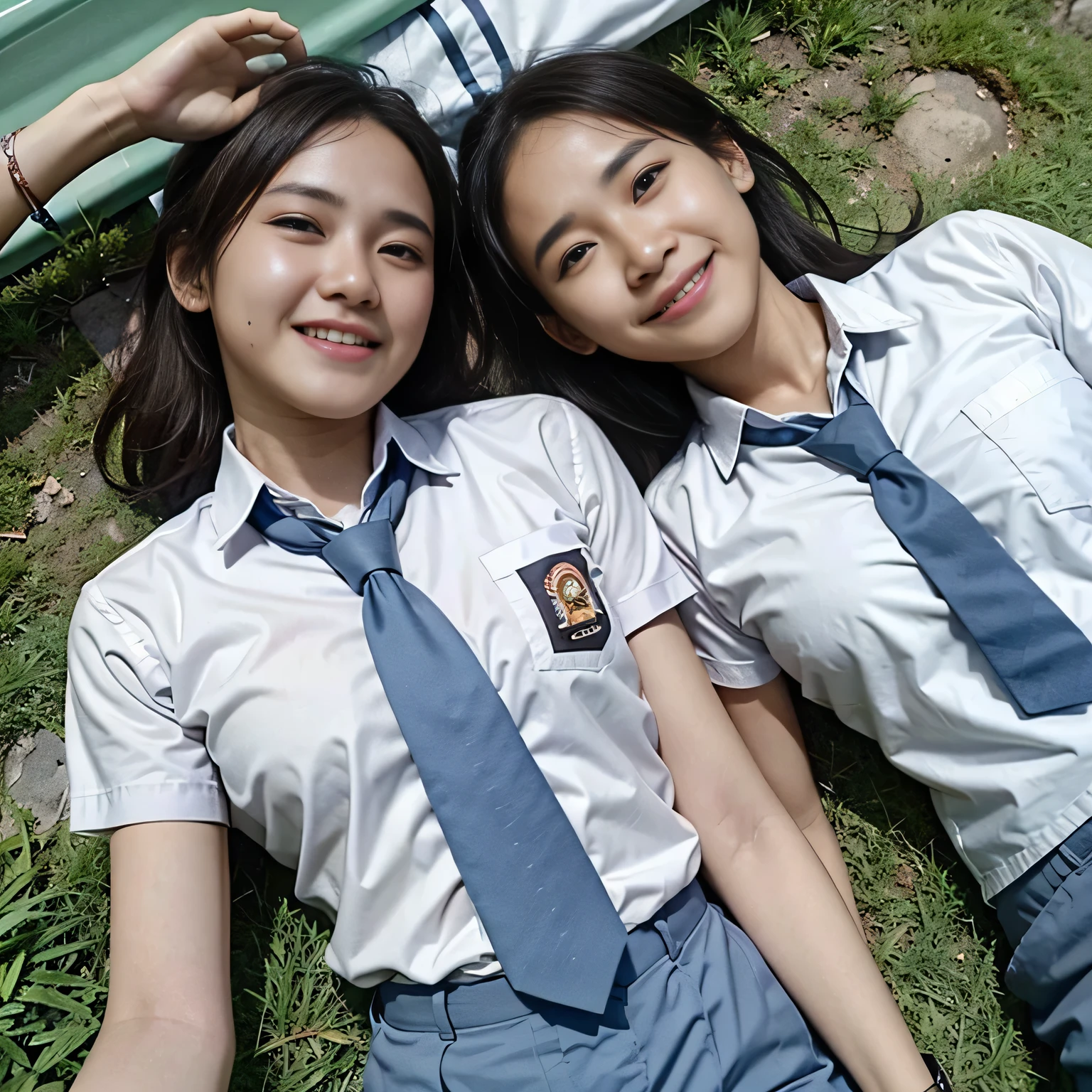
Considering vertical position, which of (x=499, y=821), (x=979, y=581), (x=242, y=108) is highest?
(x=242, y=108)

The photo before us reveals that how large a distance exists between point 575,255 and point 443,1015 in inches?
79.5

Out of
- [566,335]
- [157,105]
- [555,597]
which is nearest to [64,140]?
[157,105]

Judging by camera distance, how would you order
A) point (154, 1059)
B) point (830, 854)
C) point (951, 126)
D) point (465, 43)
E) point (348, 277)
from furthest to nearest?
point (951, 126)
point (465, 43)
point (830, 854)
point (348, 277)
point (154, 1059)

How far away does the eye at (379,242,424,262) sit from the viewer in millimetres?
2613

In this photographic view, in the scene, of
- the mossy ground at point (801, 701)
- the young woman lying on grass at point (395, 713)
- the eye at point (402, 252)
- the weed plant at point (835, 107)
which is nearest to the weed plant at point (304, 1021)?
the mossy ground at point (801, 701)

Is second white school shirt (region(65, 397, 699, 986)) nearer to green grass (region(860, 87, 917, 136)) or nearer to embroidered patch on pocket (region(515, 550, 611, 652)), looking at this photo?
embroidered patch on pocket (region(515, 550, 611, 652))

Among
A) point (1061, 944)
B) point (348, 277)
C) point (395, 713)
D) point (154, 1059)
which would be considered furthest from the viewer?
point (1061, 944)

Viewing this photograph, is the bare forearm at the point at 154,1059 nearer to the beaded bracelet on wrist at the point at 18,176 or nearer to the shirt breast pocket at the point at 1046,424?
the beaded bracelet on wrist at the point at 18,176

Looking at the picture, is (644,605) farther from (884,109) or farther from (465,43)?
(884,109)

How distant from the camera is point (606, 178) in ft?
8.82

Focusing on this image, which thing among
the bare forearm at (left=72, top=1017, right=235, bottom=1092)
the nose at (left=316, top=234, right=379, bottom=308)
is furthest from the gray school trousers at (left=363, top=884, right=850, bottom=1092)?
the nose at (left=316, top=234, right=379, bottom=308)

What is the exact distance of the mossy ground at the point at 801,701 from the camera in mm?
2980

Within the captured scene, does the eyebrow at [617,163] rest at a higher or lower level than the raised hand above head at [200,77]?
lower

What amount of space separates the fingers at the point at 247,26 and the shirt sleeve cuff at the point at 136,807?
202cm
